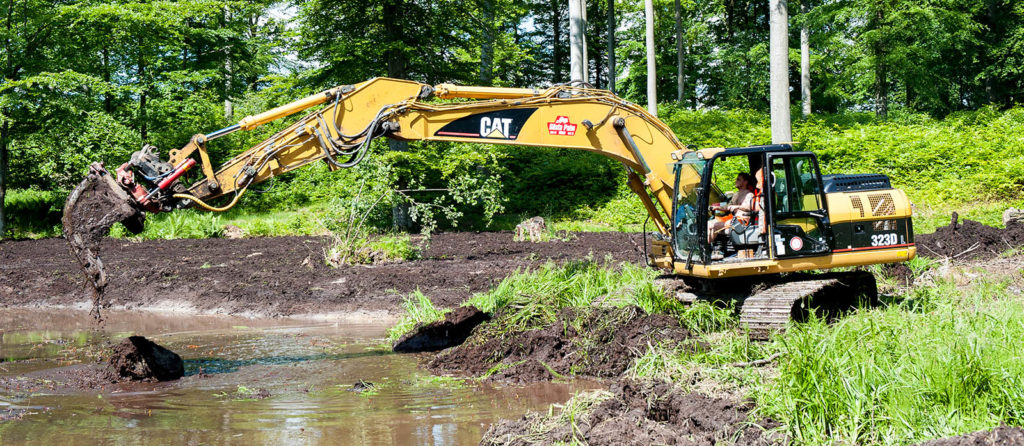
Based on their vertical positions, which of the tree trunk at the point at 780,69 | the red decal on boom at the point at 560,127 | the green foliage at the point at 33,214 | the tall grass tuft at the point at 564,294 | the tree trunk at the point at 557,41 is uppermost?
the tree trunk at the point at 557,41

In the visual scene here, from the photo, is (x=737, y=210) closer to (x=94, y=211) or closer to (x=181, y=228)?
(x=94, y=211)

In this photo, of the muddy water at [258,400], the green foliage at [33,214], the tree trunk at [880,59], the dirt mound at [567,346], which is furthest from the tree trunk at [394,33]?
the tree trunk at [880,59]

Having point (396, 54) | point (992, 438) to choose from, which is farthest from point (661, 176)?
point (396, 54)

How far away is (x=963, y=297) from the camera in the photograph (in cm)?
968

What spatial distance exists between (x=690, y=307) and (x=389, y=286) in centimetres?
567

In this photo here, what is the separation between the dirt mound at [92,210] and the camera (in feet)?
25.3

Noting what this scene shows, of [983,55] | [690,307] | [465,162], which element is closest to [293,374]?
[690,307]

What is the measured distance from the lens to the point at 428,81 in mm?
22453

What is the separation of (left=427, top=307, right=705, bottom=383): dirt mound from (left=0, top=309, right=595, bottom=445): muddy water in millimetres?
405

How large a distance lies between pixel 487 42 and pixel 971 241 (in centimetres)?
1384

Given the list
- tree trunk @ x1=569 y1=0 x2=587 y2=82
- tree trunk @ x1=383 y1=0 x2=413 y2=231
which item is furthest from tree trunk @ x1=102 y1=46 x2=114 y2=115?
tree trunk @ x1=569 y1=0 x2=587 y2=82

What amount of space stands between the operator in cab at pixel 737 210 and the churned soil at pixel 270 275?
4689 mm

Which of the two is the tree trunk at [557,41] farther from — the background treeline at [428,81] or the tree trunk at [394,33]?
the tree trunk at [394,33]

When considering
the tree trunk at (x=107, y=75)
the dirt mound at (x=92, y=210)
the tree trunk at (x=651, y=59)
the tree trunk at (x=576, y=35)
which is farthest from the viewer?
the tree trunk at (x=107, y=75)
